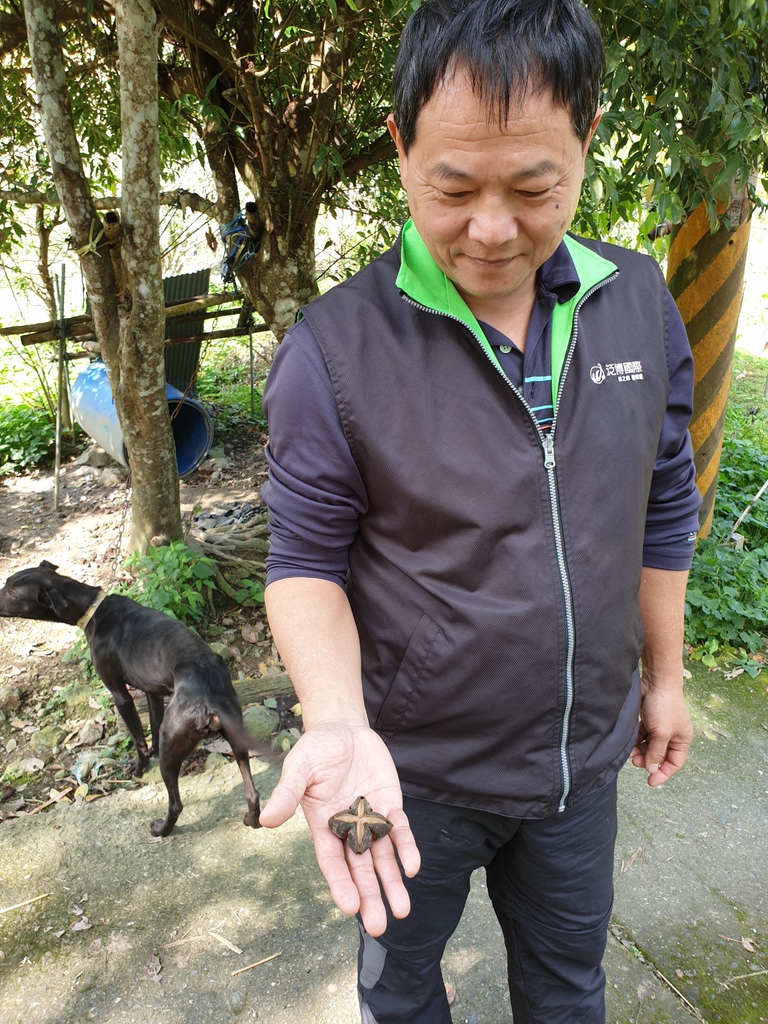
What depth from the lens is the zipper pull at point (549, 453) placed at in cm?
137

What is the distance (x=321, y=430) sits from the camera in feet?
4.35

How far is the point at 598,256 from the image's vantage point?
152 centimetres

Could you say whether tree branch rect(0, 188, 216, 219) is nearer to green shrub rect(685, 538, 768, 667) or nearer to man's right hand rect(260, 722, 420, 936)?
green shrub rect(685, 538, 768, 667)

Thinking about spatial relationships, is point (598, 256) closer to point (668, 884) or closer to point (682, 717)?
point (682, 717)

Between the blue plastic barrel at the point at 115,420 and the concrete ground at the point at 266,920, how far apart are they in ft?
11.5

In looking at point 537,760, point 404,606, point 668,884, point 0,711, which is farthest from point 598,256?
point 0,711

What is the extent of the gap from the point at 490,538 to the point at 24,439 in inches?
284

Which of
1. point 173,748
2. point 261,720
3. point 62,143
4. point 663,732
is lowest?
point 261,720

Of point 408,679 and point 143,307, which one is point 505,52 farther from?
point 143,307

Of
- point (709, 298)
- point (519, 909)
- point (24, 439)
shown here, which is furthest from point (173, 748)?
point (24, 439)

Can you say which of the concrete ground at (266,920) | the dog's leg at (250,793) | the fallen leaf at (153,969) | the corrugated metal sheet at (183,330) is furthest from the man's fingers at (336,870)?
the corrugated metal sheet at (183,330)

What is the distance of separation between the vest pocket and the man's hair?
86 centimetres

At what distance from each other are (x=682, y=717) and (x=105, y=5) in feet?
16.5

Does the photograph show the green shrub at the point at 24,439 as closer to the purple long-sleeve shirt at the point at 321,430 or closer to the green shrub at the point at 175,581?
the green shrub at the point at 175,581
